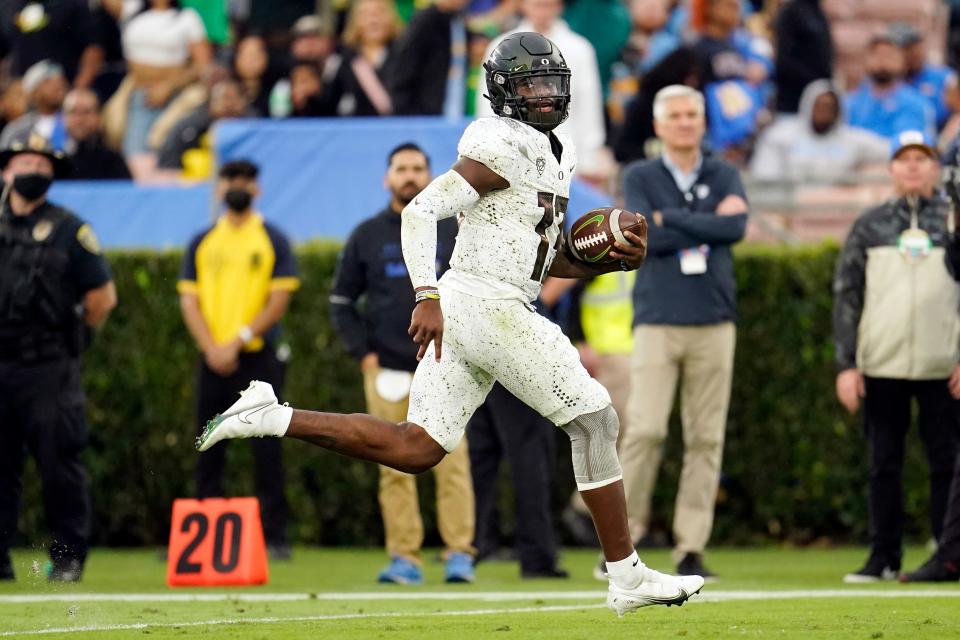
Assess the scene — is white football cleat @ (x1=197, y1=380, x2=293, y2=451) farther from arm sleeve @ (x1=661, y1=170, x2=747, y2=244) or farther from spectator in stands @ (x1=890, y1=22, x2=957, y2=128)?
spectator in stands @ (x1=890, y1=22, x2=957, y2=128)

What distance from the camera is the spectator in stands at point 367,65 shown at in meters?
15.2

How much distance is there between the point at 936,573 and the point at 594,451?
2.93 meters

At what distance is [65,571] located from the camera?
10586 mm

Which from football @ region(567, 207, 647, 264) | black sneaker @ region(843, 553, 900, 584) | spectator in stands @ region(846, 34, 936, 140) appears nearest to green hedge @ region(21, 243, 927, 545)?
black sneaker @ region(843, 553, 900, 584)

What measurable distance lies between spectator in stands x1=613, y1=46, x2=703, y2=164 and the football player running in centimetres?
612

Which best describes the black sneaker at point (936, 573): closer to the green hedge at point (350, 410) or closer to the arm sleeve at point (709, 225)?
the arm sleeve at point (709, 225)

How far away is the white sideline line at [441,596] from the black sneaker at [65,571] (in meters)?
0.88

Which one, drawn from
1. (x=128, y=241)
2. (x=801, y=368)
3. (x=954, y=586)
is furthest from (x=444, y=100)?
(x=954, y=586)

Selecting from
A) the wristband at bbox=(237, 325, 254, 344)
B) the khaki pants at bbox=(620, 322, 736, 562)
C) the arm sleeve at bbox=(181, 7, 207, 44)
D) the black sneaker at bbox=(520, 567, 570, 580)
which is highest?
the arm sleeve at bbox=(181, 7, 207, 44)

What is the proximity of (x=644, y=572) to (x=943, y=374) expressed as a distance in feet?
10.9

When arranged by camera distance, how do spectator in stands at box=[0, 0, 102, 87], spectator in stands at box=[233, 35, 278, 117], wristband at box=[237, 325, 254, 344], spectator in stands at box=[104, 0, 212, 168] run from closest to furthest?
1. wristband at box=[237, 325, 254, 344]
2. spectator in stands at box=[233, 35, 278, 117]
3. spectator in stands at box=[104, 0, 212, 168]
4. spectator in stands at box=[0, 0, 102, 87]

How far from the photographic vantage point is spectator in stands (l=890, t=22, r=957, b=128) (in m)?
15.9

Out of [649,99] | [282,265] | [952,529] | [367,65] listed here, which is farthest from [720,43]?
[952,529]

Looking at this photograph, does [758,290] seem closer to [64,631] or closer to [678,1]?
[678,1]
